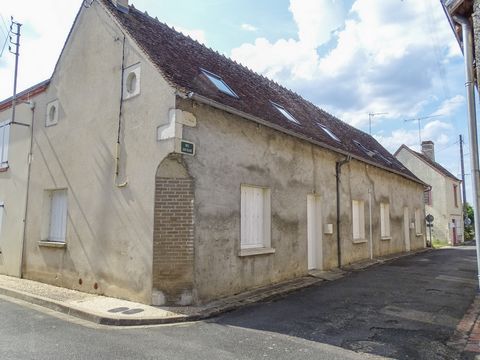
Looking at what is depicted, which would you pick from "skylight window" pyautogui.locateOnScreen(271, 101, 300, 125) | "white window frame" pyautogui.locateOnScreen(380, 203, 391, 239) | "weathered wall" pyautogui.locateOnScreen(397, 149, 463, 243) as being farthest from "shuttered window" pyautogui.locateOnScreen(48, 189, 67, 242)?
"weathered wall" pyautogui.locateOnScreen(397, 149, 463, 243)

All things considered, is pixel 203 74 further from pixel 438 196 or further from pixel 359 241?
pixel 438 196

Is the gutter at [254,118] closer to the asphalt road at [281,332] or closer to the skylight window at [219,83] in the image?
the skylight window at [219,83]

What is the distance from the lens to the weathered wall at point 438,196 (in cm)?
3132

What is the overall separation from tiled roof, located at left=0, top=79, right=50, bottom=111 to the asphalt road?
5783mm

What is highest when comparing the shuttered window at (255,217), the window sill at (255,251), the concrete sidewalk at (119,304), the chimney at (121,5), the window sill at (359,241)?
the chimney at (121,5)

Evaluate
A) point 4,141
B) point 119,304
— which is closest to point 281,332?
point 119,304

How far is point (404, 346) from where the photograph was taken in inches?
211

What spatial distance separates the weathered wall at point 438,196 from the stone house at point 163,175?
22.7m

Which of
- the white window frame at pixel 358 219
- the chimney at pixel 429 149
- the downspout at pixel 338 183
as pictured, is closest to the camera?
the downspout at pixel 338 183

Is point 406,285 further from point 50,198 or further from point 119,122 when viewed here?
point 50,198

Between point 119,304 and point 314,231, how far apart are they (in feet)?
21.1

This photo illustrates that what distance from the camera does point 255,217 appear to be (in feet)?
30.9

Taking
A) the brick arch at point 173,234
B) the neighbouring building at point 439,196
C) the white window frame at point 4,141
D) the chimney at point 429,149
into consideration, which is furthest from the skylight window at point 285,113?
the chimney at point 429,149

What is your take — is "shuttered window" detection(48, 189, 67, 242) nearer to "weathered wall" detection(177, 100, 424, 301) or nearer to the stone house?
the stone house
